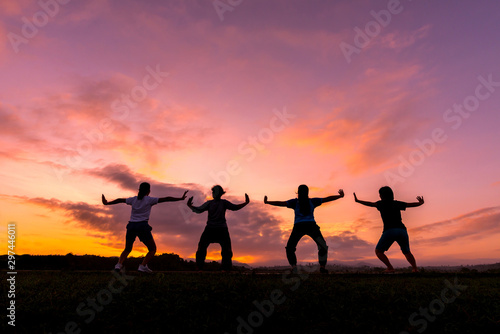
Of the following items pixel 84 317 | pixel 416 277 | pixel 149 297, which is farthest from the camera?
pixel 416 277

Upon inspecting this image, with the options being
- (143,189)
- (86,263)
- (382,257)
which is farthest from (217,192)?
(86,263)

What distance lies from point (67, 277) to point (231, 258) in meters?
4.87

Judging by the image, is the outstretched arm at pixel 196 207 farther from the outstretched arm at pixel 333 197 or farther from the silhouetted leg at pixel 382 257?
the silhouetted leg at pixel 382 257

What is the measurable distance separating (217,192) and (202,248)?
191 centimetres

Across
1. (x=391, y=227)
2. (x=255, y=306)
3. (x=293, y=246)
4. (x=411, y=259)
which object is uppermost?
(x=391, y=227)

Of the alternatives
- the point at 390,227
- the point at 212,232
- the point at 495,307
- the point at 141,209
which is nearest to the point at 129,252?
the point at 141,209

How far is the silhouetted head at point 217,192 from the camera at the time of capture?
12486mm

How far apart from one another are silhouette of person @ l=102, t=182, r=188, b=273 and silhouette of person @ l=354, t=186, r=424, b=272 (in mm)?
6366

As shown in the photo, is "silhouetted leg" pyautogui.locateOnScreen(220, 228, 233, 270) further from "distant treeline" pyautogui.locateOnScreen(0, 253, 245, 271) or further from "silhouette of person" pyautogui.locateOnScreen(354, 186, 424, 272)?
"distant treeline" pyautogui.locateOnScreen(0, 253, 245, 271)

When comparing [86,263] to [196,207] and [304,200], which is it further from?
[304,200]

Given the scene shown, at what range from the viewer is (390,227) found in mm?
11672

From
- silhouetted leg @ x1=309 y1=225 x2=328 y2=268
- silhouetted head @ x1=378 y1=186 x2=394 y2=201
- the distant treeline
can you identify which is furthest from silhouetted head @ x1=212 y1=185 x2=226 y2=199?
the distant treeline

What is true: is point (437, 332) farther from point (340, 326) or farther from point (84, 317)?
point (84, 317)

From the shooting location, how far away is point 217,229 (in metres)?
12.1
